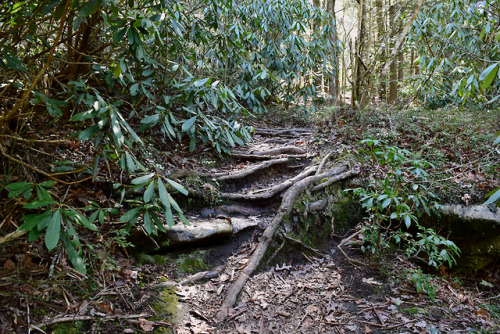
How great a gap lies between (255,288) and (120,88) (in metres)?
3.04

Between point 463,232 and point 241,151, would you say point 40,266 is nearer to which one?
point 241,151

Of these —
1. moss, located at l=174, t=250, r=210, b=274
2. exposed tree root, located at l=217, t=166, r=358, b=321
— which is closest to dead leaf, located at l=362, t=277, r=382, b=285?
exposed tree root, located at l=217, t=166, r=358, b=321

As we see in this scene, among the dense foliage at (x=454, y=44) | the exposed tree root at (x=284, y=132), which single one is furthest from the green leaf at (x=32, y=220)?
the dense foliage at (x=454, y=44)

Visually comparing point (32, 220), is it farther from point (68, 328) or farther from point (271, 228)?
point (271, 228)

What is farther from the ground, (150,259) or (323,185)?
(323,185)

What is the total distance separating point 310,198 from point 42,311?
2996 mm

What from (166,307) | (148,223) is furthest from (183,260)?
(148,223)

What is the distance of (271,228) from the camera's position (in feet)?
11.5

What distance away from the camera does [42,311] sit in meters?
2.04

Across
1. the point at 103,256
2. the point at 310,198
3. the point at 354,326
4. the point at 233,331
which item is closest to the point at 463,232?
the point at 310,198

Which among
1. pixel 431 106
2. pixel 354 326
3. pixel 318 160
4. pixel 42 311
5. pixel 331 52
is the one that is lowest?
pixel 354 326

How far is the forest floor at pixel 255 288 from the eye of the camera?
2166mm

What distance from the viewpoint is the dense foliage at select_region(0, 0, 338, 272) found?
6.19ft

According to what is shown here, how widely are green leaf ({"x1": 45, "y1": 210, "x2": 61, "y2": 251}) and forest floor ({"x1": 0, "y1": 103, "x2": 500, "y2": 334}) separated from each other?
0.86 metres
